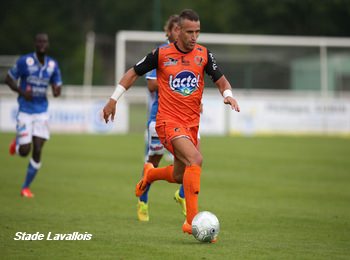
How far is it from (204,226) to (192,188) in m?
0.47

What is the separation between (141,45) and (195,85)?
25.7m

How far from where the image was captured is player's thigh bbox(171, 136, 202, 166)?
8.65 metres

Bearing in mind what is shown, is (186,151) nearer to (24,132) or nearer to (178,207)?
(178,207)

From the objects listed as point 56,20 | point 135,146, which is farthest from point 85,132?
point 56,20

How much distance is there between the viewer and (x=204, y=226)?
8359 mm

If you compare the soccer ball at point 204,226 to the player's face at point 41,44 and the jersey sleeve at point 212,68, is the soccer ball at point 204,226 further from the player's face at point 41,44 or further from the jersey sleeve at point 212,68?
the player's face at point 41,44

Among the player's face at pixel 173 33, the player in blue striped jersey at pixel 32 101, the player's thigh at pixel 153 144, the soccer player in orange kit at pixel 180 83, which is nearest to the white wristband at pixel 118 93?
the soccer player in orange kit at pixel 180 83

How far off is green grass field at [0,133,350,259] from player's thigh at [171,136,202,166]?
2.96ft

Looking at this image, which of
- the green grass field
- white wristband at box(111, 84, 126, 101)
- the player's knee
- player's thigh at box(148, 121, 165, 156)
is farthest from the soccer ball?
the player's knee

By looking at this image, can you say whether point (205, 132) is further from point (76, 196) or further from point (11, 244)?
point (11, 244)

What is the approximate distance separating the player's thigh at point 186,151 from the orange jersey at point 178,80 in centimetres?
28

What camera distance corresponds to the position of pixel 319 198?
44.2ft

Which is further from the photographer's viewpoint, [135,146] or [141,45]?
[141,45]

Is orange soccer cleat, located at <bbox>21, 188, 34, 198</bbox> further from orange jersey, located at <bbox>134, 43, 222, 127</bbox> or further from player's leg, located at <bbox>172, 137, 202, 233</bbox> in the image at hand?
player's leg, located at <bbox>172, 137, 202, 233</bbox>
